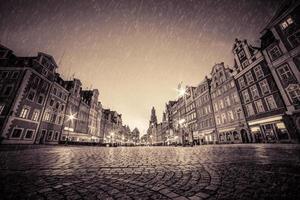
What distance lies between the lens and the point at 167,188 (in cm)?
266

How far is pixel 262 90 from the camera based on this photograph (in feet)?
Answer: 76.4

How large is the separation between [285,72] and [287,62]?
4.56 ft

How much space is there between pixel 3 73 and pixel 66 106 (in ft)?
45.7

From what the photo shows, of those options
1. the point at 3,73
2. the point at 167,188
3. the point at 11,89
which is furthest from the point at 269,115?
the point at 3,73

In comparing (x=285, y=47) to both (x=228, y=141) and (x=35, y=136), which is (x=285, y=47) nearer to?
(x=228, y=141)

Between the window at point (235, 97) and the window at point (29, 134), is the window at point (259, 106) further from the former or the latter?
the window at point (29, 134)

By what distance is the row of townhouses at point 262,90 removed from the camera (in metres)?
19.0

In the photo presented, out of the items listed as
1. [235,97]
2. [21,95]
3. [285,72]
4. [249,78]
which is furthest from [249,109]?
[21,95]

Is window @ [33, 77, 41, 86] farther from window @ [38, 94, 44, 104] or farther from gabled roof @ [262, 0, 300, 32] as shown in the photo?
gabled roof @ [262, 0, 300, 32]

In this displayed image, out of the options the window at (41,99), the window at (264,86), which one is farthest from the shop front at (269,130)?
the window at (41,99)

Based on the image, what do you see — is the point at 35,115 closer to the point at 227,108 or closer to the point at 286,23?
the point at 227,108

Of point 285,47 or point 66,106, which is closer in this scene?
point 285,47

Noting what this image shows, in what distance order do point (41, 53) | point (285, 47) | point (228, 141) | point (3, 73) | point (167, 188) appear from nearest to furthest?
point (167, 188)
point (285, 47)
point (3, 73)
point (41, 53)
point (228, 141)

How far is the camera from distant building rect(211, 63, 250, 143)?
27.4 m
